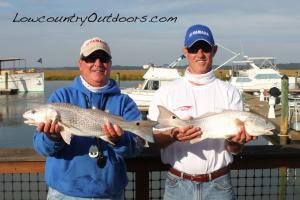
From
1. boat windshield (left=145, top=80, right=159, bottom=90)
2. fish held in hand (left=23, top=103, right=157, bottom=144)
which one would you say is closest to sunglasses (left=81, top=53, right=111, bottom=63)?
fish held in hand (left=23, top=103, right=157, bottom=144)

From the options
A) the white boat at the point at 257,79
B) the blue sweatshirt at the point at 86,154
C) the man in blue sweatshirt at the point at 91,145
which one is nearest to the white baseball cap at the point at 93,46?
the man in blue sweatshirt at the point at 91,145

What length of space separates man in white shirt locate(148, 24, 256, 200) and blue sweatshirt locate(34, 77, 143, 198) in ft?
1.09

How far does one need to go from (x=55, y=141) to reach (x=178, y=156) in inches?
42.3

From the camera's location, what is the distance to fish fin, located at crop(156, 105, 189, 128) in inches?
145

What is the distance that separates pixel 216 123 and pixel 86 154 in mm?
1143

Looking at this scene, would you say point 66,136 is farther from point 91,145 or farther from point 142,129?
point 142,129

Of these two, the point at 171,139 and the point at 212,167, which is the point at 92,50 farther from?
the point at 212,167

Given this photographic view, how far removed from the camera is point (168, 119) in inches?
146

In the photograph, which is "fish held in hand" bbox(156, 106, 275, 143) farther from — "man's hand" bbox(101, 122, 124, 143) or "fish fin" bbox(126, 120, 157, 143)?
"man's hand" bbox(101, 122, 124, 143)

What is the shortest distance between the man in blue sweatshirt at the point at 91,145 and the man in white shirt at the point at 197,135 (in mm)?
325

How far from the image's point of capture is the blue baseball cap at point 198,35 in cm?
380

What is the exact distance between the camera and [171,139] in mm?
3734

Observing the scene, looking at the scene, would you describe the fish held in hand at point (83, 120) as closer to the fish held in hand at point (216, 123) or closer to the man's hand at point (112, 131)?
the man's hand at point (112, 131)

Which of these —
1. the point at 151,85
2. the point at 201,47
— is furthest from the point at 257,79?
the point at 201,47
